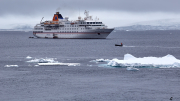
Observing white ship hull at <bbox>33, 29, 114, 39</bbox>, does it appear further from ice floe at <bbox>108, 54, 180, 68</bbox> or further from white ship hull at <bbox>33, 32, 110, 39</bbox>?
ice floe at <bbox>108, 54, 180, 68</bbox>

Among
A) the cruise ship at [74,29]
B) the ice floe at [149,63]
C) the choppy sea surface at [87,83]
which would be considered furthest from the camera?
the cruise ship at [74,29]

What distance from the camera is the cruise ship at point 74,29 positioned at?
130688 millimetres

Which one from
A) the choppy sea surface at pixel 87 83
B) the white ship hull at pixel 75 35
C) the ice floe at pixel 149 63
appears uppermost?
the white ship hull at pixel 75 35

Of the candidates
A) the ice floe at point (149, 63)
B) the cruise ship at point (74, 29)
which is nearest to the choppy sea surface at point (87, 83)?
the ice floe at point (149, 63)

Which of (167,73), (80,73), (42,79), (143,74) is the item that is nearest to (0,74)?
(42,79)

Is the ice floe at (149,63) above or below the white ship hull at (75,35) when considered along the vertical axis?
below

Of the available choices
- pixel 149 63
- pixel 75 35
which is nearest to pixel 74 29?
pixel 75 35

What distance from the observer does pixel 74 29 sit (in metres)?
135

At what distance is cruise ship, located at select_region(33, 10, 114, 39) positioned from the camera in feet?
429

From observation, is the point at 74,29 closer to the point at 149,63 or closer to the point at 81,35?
the point at 81,35

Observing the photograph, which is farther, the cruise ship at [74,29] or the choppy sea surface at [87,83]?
the cruise ship at [74,29]

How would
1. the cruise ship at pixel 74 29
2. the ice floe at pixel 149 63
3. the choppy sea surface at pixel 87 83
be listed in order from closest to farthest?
1. the choppy sea surface at pixel 87 83
2. the ice floe at pixel 149 63
3. the cruise ship at pixel 74 29

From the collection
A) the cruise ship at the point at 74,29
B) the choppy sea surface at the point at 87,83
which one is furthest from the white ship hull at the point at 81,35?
the choppy sea surface at the point at 87,83

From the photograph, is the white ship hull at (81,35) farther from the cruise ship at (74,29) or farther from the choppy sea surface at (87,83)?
the choppy sea surface at (87,83)
